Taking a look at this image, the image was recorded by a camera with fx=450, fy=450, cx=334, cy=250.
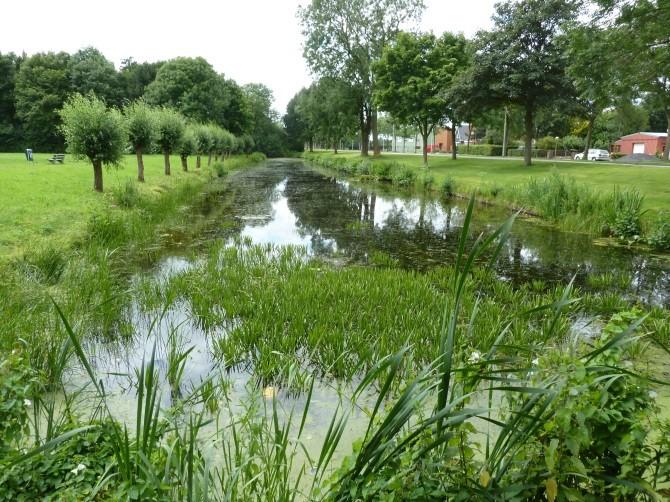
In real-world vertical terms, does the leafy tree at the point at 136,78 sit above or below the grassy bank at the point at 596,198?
above

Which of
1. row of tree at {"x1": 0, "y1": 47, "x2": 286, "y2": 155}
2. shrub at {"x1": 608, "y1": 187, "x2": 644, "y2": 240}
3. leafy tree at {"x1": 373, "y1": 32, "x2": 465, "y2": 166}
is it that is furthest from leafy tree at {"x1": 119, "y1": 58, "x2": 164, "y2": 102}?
shrub at {"x1": 608, "y1": 187, "x2": 644, "y2": 240}

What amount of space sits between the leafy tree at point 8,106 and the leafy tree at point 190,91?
13827 mm

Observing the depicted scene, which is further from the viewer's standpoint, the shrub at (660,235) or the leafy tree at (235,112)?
the leafy tree at (235,112)

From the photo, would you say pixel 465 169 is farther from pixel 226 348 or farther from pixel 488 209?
pixel 226 348

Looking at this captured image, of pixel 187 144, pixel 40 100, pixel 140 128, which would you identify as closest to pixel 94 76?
pixel 40 100

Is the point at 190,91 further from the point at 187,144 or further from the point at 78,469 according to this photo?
the point at 78,469

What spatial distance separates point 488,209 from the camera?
1634 centimetres

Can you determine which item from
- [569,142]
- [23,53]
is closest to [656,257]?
[569,142]

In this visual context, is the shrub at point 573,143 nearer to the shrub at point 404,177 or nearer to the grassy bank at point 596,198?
the grassy bank at point 596,198

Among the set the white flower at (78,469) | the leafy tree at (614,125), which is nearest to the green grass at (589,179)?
the white flower at (78,469)

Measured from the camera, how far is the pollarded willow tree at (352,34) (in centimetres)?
3978

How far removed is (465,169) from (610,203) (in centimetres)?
1674

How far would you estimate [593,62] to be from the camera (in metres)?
13.4

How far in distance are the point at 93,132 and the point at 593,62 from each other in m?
15.2
